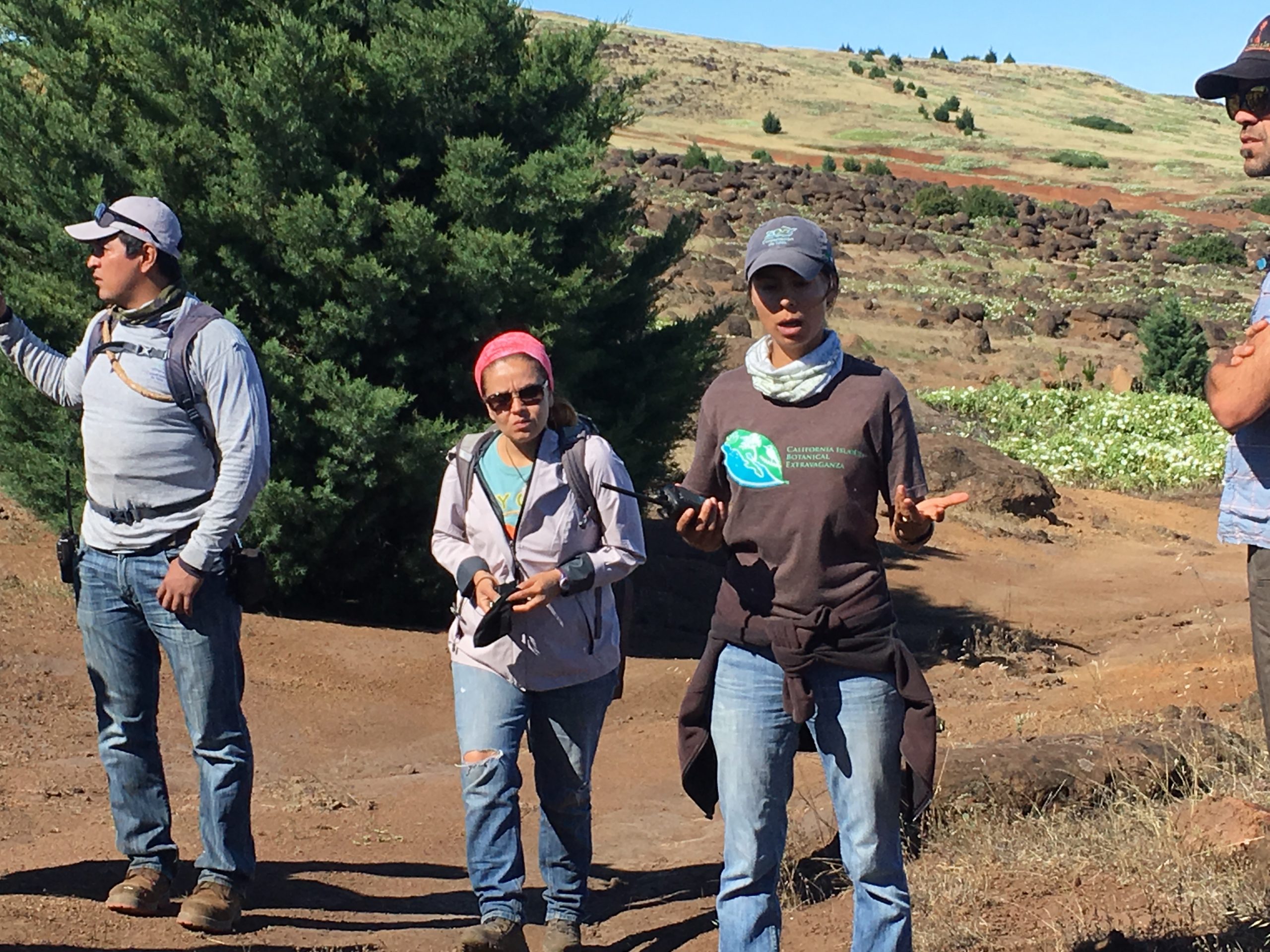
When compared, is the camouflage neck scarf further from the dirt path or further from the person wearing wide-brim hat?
the person wearing wide-brim hat

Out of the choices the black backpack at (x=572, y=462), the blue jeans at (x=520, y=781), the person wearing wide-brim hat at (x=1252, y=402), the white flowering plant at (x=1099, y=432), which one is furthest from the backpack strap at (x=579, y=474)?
the white flowering plant at (x=1099, y=432)

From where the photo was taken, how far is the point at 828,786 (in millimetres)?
3598

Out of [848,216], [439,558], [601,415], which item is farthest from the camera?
[848,216]

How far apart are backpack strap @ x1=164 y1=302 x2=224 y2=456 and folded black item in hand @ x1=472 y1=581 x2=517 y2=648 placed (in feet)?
3.38

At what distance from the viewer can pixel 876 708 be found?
11.5ft

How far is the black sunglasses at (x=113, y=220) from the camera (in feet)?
14.5

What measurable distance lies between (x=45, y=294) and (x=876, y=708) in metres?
6.96

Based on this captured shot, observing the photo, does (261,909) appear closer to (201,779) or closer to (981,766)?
(201,779)

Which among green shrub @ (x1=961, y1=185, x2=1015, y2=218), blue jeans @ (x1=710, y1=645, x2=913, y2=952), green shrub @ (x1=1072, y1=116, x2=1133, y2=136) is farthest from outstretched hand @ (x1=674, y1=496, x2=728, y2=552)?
green shrub @ (x1=1072, y1=116, x2=1133, y2=136)

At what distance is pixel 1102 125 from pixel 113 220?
278ft

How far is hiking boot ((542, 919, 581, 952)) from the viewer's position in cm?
444

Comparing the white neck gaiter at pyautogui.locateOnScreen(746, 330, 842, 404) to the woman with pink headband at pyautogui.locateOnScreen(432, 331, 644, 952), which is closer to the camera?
the white neck gaiter at pyautogui.locateOnScreen(746, 330, 842, 404)

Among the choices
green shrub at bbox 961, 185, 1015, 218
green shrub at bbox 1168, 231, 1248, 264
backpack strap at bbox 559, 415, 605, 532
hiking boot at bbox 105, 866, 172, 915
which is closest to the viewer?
backpack strap at bbox 559, 415, 605, 532

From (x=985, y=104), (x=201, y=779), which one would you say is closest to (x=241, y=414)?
(x=201, y=779)
